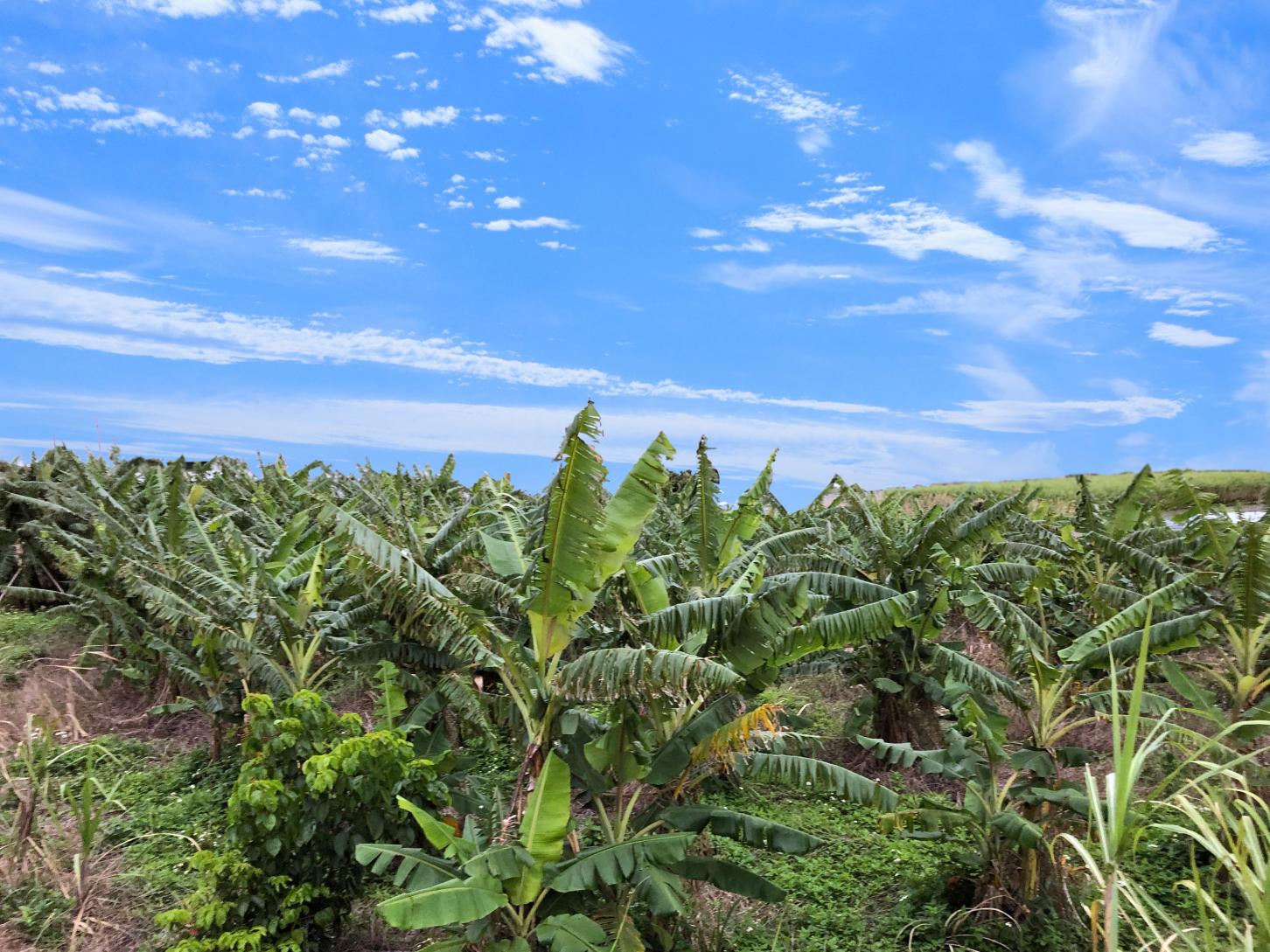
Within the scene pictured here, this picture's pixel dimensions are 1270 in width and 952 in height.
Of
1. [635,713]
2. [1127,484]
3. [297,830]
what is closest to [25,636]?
[297,830]

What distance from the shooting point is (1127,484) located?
91.1 ft

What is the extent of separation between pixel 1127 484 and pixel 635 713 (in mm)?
26997

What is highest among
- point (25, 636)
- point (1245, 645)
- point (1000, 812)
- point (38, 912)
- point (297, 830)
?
point (1245, 645)

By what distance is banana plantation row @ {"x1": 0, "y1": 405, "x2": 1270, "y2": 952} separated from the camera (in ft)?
15.8

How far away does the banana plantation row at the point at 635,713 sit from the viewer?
15.8ft

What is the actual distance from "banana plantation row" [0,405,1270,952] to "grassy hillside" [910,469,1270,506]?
54.6 feet

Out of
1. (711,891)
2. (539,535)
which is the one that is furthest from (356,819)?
(711,891)

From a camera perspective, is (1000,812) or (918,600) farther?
(918,600)

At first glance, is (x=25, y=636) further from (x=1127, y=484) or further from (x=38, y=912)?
(x=1127, y=484)

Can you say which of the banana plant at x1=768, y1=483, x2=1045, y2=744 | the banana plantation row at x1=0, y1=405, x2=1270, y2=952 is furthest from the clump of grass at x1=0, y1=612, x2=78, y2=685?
the banana plant at x1=768, y1=483, x2=1045, y2=744

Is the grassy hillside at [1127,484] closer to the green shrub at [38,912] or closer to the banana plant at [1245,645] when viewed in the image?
the banana plant at [1245,645]

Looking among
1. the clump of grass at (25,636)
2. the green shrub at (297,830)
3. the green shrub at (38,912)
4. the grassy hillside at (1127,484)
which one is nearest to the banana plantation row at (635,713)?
the green shrub at (297,830)

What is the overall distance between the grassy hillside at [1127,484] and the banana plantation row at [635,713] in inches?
655

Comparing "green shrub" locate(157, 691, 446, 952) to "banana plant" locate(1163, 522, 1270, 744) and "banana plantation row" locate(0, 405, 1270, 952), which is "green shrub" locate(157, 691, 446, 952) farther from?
"banana plant" locate(1163, 522, 1270, 744)
